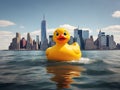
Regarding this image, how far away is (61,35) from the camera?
736 inches

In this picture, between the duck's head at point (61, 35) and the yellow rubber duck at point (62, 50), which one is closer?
the yellow rubber duck at point (62, 50)

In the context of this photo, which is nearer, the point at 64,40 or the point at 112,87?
the point at 112,87

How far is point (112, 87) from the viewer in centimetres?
820

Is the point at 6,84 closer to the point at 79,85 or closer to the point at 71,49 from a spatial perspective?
the point at 79,85

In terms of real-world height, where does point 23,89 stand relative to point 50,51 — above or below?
below

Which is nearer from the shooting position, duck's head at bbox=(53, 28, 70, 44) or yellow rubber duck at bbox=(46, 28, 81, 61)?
yellow rubber duck at bbox=(46, 28, 81, 61)

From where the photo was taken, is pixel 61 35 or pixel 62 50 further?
pixel 61 35

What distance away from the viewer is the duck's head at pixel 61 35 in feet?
61.7

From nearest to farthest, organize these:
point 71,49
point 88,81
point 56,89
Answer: point 56,89 < point 88,81 < point 71,49

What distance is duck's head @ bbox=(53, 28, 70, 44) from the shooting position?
18.8 meters

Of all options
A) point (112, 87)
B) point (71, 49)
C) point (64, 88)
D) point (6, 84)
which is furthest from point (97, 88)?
point (71, 49)

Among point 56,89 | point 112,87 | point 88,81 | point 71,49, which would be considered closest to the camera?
point 56,89

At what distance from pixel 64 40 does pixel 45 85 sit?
35.6ft

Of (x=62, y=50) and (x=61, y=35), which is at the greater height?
(x=61, y=35)
